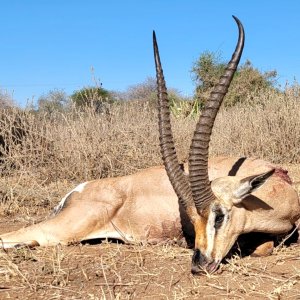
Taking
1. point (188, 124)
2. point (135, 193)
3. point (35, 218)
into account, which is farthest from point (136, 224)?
point (188, 124)

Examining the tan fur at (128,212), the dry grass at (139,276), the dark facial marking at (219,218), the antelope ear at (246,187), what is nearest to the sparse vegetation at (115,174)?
the dry grass at (139,276)

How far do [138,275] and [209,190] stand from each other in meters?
0.88

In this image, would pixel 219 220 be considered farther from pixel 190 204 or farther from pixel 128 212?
pixel 128 212

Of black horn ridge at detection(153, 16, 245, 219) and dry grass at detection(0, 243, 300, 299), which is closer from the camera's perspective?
dry grass at detection(0, 243, 300, 299)

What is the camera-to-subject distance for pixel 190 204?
4312 millimetres

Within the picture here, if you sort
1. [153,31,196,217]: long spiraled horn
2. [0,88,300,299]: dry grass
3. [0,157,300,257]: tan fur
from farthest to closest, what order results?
[0,157,300,257]: tan fur, [153,31,196,217]: long spiraled horn, [0,88,300,299]: dry grass

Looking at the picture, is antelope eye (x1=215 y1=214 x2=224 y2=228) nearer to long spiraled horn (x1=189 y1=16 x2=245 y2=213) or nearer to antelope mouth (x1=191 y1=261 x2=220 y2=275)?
long spiraled horn (x1=189 y1=16 x2=245 y2=213)

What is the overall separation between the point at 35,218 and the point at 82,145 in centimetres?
217

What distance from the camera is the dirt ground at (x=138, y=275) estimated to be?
3568mm

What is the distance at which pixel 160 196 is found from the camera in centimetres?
516

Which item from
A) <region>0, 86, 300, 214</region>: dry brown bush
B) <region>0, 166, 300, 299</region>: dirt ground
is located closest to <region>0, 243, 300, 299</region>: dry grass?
<region>0, 166, 300, 299</region>: dirt ground

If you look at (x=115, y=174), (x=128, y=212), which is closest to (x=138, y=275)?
(x=128, y=212)

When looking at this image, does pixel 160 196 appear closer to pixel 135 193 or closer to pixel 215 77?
pixel 135 193

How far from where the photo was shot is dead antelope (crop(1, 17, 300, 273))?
412cm
